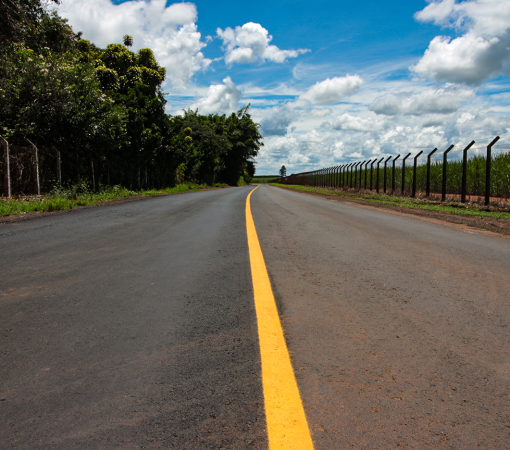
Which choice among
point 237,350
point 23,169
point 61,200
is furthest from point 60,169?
point 237,350

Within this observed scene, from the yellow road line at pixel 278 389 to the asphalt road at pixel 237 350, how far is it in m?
0.05

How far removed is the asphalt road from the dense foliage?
13487 millimetres

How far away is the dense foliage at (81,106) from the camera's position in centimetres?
1634

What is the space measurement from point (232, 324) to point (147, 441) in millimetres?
1324

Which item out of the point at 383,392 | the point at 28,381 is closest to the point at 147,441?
the point at 28,381

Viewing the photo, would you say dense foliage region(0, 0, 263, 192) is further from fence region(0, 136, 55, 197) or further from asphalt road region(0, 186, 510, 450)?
asphalt road region(0, 186, 510, 450)

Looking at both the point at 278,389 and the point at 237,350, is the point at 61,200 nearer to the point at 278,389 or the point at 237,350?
the point at 237,350

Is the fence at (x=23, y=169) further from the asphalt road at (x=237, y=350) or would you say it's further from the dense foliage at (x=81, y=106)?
the asphalt road at (x=237, y=350)

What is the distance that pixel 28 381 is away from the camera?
Answer: 7.05ft

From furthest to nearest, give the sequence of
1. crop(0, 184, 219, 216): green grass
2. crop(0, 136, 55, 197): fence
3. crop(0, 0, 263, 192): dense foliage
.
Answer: crop(0, 0, 263, 192): dense foliage < crop(0, 136, 55, 197): fence < crop(0, 184, 219, 216): green grass

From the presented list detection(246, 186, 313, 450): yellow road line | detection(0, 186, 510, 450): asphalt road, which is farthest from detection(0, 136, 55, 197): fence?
detection(246, 186, 313, 450): yellow road line

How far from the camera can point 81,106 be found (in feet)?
56.4

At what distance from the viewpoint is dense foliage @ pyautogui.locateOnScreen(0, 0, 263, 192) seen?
1634cm

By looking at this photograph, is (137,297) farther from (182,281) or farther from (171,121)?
(171,121)
